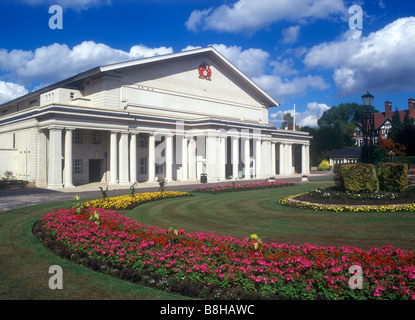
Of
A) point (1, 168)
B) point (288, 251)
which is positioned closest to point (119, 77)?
point (1, 168)

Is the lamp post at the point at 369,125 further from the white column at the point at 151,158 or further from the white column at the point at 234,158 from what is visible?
the white column at the point at 151,158

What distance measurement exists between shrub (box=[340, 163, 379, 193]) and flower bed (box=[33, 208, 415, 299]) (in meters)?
11.4

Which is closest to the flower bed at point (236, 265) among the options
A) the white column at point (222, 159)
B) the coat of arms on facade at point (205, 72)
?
the white column at point (222, 159)

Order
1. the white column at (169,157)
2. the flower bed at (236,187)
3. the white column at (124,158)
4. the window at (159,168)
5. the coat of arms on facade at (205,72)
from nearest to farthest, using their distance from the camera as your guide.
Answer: the flower bed at (236,187) < the white column at (124,158) < the white column at (169,157) < the window at (159,168) < the coat of arms on facade at (205,72)

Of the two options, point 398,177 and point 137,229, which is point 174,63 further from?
point 137,229

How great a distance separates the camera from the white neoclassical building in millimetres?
34062

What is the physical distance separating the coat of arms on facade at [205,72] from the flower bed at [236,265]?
39.3 metres

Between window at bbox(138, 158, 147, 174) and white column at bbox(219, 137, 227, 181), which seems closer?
white column at bbox(219, 137, 227, 181)

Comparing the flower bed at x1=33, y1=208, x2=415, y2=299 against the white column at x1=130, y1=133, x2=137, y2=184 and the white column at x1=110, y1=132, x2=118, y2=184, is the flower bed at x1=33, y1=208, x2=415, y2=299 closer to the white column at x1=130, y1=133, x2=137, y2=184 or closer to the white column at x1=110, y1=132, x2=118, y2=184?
the white column at x1=110, y1=132, x2=118, y2=184

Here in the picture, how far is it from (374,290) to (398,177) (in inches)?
601

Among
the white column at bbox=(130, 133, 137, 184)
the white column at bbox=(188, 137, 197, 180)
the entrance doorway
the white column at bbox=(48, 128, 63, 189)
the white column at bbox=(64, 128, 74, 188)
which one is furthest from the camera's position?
the white column at bbox=(188, 137, 197, 180)

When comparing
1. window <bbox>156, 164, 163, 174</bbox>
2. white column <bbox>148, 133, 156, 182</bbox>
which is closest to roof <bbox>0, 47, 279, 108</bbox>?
white column <bbox>148, 133, 156, 182</bbox>

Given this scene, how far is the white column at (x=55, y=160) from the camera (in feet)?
104

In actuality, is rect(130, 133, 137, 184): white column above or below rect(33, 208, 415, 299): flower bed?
above
